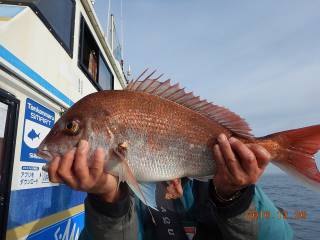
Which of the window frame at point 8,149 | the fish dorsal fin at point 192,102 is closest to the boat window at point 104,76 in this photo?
the window frame at point 8,149

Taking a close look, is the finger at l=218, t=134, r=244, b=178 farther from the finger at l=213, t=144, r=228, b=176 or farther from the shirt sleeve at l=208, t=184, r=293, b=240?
the shirt sleeve at l=208, t=184, r=293, b=240

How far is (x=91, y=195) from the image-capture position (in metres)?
2.11

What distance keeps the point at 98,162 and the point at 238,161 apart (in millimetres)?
854

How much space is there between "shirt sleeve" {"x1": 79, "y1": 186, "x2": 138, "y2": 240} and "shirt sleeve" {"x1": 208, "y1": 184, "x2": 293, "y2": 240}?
1.89ft

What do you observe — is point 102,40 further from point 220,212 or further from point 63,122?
point 220,212

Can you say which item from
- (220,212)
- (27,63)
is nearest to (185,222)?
(220,212)

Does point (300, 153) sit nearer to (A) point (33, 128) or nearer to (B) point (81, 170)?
(B) point (81, 170)

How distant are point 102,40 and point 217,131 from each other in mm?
4201

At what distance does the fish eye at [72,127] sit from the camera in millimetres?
1906

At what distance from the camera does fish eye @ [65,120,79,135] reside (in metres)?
1.91

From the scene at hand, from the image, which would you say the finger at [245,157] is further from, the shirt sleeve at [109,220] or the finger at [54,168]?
the finger at [54,168]

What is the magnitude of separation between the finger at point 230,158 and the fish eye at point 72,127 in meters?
0.89

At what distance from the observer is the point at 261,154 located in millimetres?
1904

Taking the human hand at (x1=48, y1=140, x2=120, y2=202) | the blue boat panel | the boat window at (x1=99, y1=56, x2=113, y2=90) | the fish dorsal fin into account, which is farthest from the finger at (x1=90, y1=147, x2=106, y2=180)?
the boat window at (x1=99, y1=56, x2=113, y2=90)
